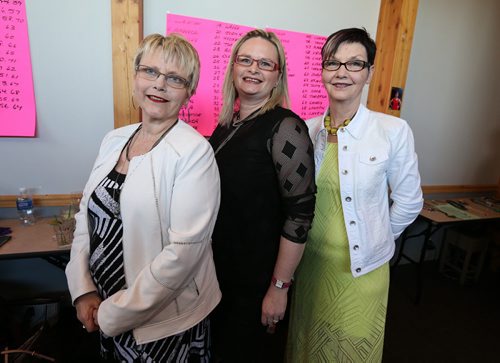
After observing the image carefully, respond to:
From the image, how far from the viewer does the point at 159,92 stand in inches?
37.4

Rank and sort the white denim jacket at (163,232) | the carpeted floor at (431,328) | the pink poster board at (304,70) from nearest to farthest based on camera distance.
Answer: the white denim jacket at (163,232) → the carpeted floor at (431,328) → the pink poster board at (304,70)

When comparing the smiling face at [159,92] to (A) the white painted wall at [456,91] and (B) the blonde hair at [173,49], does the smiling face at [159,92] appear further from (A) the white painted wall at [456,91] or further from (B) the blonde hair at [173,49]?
(A) the white painted wall at [456,91]

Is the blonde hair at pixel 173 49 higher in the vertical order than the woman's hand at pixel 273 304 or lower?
higher

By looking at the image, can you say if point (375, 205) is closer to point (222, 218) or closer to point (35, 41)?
point (222, 218)

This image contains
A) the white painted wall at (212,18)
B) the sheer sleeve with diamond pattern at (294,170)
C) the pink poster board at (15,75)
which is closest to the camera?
the sheer sleeve with diamond pattern at (294,170)

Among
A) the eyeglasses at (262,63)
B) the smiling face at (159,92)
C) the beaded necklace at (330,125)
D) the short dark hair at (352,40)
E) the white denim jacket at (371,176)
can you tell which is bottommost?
the white denim jacket at (371,176)

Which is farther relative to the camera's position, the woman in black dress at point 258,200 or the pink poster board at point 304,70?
the pink poster board at point 304,70

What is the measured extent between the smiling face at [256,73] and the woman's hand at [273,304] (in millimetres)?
727

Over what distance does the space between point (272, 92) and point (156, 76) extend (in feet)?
1.44

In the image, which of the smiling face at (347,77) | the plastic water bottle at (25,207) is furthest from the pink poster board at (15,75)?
the smiling face at (347,77)

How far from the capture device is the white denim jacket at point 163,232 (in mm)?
892

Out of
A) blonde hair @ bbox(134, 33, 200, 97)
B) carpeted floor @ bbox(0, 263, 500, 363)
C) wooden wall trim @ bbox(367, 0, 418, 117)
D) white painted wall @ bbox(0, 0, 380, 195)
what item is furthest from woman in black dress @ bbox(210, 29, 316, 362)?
wooden wall trim @ bbox(367, 0, 418, 117)

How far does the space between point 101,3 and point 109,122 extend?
64 cm

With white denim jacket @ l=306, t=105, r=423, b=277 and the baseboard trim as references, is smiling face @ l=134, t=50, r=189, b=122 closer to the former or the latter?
white denim jacket @ l=306, t=105, r=423, b=277
